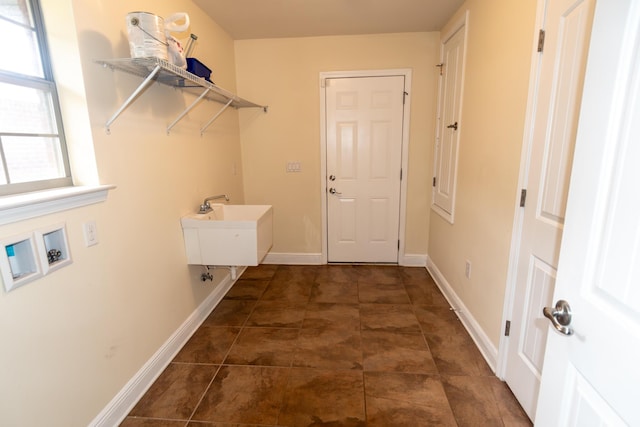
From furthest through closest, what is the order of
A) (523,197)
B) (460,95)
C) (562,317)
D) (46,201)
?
(460,95) < (523,197) < (46,201) < (562,317)

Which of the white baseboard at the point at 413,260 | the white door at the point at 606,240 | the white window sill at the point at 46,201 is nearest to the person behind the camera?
the white door at the point at 606,240

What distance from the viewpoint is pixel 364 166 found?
348 centimetres

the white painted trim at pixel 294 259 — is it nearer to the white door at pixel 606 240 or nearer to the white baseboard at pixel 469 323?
the white baseboard at pixel 469 323

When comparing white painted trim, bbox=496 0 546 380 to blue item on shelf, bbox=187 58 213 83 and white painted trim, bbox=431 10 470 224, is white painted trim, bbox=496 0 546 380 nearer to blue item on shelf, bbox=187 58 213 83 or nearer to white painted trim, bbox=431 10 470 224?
white painted trim, bbox=431 10 470 224

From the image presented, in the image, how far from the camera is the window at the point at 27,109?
122 cm

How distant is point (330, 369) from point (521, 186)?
1529 mm

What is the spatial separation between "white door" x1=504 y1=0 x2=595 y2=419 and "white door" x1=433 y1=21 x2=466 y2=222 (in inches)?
43.7

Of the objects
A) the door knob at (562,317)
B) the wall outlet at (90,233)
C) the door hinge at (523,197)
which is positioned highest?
the door hinge at (523,197)

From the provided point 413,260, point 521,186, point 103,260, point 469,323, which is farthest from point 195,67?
point 413,260

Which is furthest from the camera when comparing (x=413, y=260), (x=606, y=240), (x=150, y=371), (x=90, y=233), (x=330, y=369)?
(x=413, y=260)

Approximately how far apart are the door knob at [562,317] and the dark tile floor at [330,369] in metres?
1.07

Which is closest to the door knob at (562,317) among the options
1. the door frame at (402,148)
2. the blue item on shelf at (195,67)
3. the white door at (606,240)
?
the white door at (606,240)

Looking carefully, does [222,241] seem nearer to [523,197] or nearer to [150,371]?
[150,371]

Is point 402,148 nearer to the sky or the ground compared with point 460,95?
nearer to the ground
